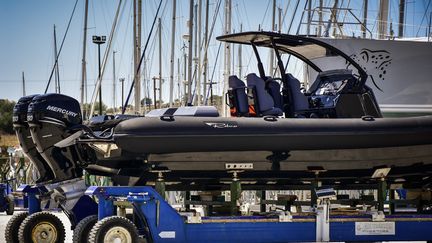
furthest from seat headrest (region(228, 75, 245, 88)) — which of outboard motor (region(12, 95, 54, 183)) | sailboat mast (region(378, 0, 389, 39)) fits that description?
sailboat mast (region(378, 0, 389, 39))

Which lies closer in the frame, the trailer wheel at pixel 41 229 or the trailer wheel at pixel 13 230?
the trailer wheel at pixel 41 229

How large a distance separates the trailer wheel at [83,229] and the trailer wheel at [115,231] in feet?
1.87

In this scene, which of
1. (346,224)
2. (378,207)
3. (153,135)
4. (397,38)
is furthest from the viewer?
(397,38)

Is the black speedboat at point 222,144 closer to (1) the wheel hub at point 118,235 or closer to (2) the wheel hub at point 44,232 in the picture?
(2) the wheel hub at point 44,232

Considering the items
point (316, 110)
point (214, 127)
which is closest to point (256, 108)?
point (316, 110)

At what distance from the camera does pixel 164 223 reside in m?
10.1

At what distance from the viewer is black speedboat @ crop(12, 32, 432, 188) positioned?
10.2m

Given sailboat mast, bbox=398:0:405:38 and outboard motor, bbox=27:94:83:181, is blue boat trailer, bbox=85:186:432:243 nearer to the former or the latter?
outboard motor, bbox=27:94:83:181

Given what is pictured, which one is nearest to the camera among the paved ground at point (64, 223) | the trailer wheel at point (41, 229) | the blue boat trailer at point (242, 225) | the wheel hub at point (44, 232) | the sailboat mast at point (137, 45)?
the blue boat trailer at point (242, 225)

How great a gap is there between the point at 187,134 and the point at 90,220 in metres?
1.58

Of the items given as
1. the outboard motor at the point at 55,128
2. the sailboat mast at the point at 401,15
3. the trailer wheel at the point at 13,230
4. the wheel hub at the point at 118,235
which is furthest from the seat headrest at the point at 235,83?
the sailboat mast at the point at 401,15

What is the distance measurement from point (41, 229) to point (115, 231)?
1602mm

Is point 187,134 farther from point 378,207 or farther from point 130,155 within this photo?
point 378,207

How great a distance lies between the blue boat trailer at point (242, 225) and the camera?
10000mm
